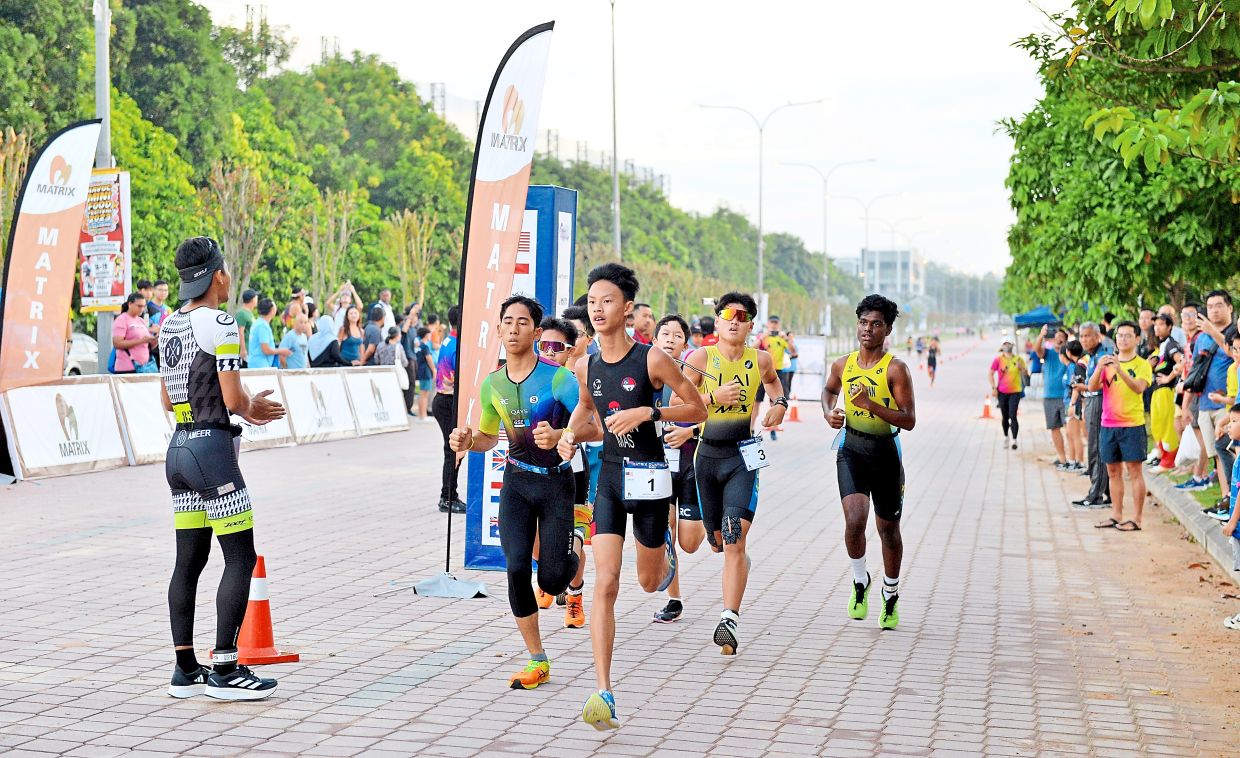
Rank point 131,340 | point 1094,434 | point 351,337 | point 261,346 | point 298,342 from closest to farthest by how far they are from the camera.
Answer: point 1094,434 < point 131,340 < point 261,346 < point 298,342 < point 351,337

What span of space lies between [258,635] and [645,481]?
212 cm

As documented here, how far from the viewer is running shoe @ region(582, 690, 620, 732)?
6.10 meters

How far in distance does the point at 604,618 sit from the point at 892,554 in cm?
289

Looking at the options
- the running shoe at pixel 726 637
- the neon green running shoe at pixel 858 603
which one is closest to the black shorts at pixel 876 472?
the neon green running shoe at pixel 858 603

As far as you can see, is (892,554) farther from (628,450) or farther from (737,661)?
(628,450)

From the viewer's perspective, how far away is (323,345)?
23375mm

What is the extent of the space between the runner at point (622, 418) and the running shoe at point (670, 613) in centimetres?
187

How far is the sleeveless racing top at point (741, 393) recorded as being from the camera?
827 centimetres

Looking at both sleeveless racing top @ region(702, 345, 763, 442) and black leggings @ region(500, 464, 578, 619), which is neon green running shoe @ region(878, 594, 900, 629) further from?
black leggings @ region(500, 464, 578, 619)

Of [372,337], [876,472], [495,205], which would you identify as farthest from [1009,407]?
[495,205]

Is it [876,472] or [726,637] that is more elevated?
[876,472]

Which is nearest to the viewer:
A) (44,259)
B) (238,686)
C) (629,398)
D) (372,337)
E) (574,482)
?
(238,686)

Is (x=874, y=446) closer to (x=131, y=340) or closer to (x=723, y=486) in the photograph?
(x=723, y=486)

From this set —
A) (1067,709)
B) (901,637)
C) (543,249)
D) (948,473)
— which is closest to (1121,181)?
(948,473)
